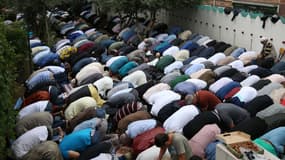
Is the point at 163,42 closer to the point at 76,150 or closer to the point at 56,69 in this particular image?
the point at 56,69

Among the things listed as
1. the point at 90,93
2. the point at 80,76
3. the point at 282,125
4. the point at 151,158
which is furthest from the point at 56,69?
the point at 282,125

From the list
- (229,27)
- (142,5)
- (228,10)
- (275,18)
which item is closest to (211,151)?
(275,18)

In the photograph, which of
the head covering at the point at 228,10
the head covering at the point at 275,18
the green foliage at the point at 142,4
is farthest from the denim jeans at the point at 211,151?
the green foliage at the point at 142,4

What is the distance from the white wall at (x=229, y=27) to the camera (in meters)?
11.5

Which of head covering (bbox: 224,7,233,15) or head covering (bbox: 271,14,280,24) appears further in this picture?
head covering (bbox: 224,7,233,15)

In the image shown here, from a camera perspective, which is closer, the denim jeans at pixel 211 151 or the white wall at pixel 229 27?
the denim jeans at pixel 211 151

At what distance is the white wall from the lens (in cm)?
1152

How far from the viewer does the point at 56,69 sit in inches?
418

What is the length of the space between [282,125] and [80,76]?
230 inches

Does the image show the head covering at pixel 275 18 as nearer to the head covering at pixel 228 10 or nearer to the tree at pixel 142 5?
the head covering at pixel 228 10

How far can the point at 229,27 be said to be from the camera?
13.6m

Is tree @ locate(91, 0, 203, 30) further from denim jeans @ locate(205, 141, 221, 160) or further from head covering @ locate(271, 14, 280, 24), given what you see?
denim jeans @ locate(205, 141, 221, 160)

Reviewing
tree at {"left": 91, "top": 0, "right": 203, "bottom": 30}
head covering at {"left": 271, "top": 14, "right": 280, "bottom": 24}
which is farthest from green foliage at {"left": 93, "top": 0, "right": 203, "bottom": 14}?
head covering at {"left": 271, "top": 14, "right": 280, "bottom": 24}

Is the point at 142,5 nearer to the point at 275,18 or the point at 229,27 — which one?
the point at 229,27
